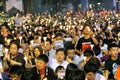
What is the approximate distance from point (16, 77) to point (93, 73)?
1186 millimetres

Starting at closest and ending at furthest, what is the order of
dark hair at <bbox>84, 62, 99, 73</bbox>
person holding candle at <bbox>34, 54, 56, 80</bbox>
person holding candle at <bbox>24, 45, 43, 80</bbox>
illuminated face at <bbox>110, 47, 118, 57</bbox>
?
1. dark hair at <bbox>84, 62, 99, 73</bbox>
2. person holding candle at <bbox>24, 45, 43, 80</bbox>
3. person holding candle at <bbox>34, 54, 56, 80</bbox>
4. illuminated face at <bbox>110, 47, 118, 57</bbox>

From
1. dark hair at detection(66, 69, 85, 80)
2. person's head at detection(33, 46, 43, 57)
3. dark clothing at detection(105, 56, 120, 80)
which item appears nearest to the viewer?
dark hair at detection(66, 69, 85, 80)

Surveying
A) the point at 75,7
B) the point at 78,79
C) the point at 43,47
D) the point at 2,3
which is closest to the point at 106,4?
the point at 75,7

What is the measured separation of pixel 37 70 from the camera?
28.2 ft

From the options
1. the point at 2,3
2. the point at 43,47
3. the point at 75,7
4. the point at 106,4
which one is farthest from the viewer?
the point at 106,4

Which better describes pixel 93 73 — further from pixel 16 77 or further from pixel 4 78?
pixel 4 78

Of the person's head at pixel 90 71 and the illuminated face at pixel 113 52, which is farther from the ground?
the person's head at pixel 90 71

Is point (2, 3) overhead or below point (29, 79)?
below

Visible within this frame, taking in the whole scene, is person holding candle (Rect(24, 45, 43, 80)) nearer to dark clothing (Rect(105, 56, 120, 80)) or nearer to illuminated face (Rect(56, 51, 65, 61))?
illuminated face (Rect(56, 51, 65, 61))

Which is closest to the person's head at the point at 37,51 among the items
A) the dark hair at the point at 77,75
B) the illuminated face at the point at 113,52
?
the illuminated face at the point at 113,52

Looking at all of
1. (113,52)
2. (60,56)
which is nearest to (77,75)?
(60,56)

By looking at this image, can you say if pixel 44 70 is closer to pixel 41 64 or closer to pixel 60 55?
pixel 41 64

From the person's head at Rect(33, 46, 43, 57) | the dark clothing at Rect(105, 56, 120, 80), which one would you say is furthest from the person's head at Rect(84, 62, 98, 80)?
the person's head at Rect(33, 46, 43, 57)

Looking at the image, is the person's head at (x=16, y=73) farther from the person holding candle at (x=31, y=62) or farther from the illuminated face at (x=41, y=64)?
the illuminated face at (x=41, y=64)
